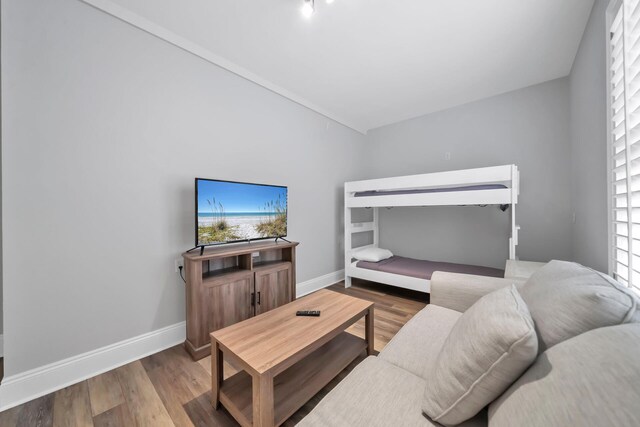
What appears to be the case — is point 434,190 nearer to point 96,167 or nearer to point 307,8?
point 307,8

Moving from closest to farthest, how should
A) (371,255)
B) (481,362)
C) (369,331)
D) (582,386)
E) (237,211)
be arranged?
(582,386)
(481,362)
(369,331)
(237,211)
(371,255)

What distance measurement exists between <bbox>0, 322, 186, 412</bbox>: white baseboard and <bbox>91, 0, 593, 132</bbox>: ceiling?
7.89 ft

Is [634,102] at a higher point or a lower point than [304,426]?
higher

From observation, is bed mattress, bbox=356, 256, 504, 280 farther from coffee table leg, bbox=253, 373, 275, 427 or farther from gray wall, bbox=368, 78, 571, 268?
coffee table leg, bbox=253, 373, 275, 427

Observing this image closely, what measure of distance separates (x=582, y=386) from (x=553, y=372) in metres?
0.10

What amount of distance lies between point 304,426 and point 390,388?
360mm

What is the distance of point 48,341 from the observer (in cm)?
148

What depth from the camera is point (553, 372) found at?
55cm

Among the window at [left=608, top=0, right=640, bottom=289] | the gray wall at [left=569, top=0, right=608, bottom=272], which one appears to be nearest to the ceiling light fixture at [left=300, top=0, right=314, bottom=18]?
the window at [left=608, top=0, right=640, bottom=289]

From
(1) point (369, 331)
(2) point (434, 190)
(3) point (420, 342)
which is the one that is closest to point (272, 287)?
(1) point (369, 331)

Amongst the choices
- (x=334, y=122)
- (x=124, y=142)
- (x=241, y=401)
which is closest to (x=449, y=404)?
(x=241, y=401)

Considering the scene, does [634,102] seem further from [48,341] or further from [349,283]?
[48,341]

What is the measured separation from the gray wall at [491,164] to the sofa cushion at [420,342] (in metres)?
1.96

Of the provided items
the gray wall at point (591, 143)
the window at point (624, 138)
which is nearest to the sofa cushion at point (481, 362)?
the window at point (624, 138)
